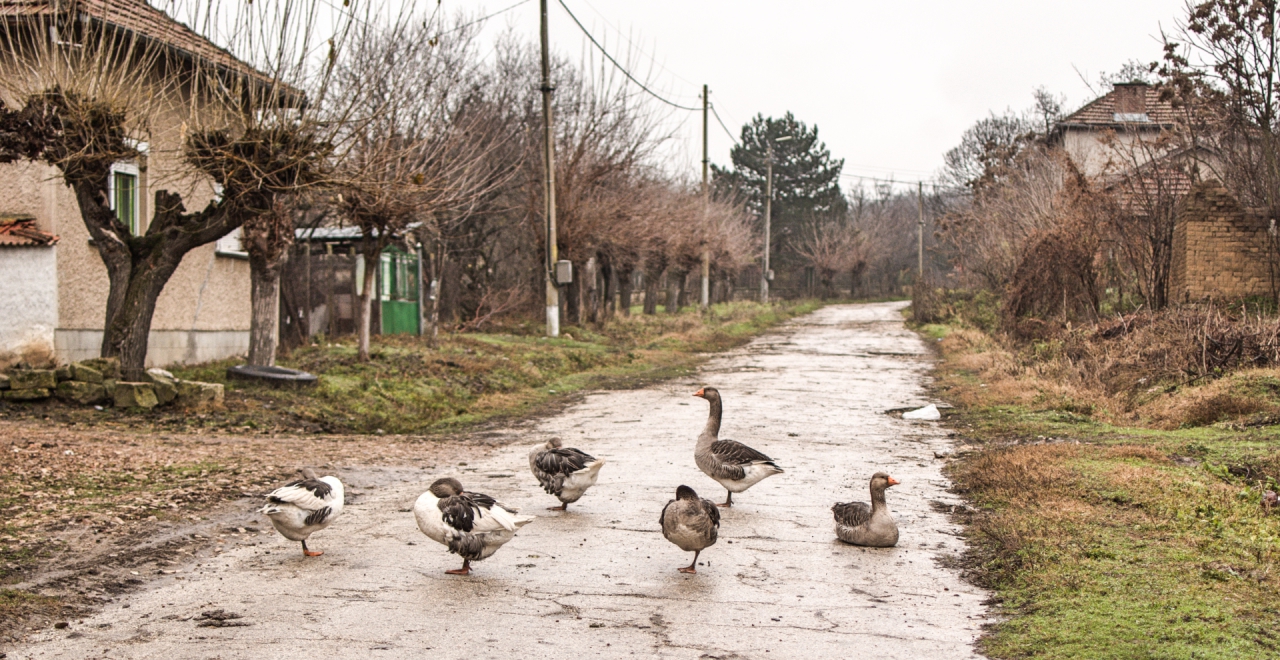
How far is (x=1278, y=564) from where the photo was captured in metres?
6.39

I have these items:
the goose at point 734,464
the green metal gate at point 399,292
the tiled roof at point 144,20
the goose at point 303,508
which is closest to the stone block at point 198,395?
the tiled roof at point 144,20

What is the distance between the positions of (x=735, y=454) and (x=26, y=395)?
32.3ft

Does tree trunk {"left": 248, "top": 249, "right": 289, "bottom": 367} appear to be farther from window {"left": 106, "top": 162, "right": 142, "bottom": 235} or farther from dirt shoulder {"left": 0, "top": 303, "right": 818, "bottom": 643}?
window {"left": 106, "top": 162, "right": 142, "bottom": 235}

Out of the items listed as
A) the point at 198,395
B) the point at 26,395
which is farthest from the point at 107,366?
the point at 198,395

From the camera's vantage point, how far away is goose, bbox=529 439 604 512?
A: 8578 millimetres

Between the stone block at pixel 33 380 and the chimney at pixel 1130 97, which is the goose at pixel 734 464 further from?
the chimney at pixel 1130 97

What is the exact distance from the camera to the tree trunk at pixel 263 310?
17.1 metres

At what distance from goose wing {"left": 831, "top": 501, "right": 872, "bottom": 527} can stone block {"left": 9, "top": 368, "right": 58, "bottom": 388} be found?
10790 millimetres

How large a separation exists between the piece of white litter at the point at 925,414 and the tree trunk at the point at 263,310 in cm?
1024

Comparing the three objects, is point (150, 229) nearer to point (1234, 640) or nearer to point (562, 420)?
point (562, 420)

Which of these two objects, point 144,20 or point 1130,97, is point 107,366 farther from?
point 1130,97

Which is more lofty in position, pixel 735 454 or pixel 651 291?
pixel 651 291

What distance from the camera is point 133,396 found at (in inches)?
533

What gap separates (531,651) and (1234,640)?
3484 mm
